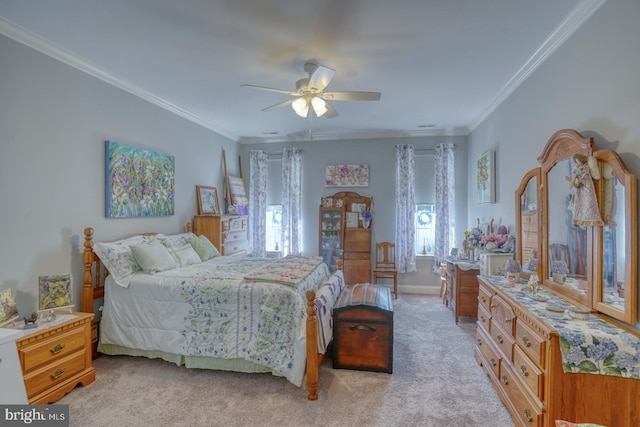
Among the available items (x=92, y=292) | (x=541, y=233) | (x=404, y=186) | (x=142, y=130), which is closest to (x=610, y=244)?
(x=541, y=233)

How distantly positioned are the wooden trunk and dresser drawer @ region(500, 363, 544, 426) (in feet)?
2.95

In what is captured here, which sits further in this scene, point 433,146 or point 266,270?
point 433,146

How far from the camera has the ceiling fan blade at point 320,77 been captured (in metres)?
2.49

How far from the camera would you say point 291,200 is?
585 centimetres

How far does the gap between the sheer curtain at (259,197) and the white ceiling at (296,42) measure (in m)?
2.06

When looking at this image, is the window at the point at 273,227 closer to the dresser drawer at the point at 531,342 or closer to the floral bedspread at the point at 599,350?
the dresser drawer at the point at 531,342

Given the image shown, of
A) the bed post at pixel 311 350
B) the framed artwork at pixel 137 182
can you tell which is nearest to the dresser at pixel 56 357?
A: the framed artwork at pixel 137 182

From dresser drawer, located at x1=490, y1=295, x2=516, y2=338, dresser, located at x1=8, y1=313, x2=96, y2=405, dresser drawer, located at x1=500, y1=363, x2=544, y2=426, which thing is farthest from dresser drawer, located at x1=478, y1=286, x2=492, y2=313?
dresser, located at x1=8, y1=313, x2=96, y2=405

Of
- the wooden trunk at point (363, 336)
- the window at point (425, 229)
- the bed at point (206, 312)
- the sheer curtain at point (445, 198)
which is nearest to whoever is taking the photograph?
the bed at point (206, 312)

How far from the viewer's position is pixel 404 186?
5.45 metres

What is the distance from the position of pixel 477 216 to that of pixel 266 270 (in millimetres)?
3496

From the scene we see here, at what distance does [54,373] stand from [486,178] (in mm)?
5004

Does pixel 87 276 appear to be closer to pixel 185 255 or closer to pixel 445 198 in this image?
pixel 185 255

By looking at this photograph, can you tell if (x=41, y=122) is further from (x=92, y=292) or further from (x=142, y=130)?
(x=92, y=292)
